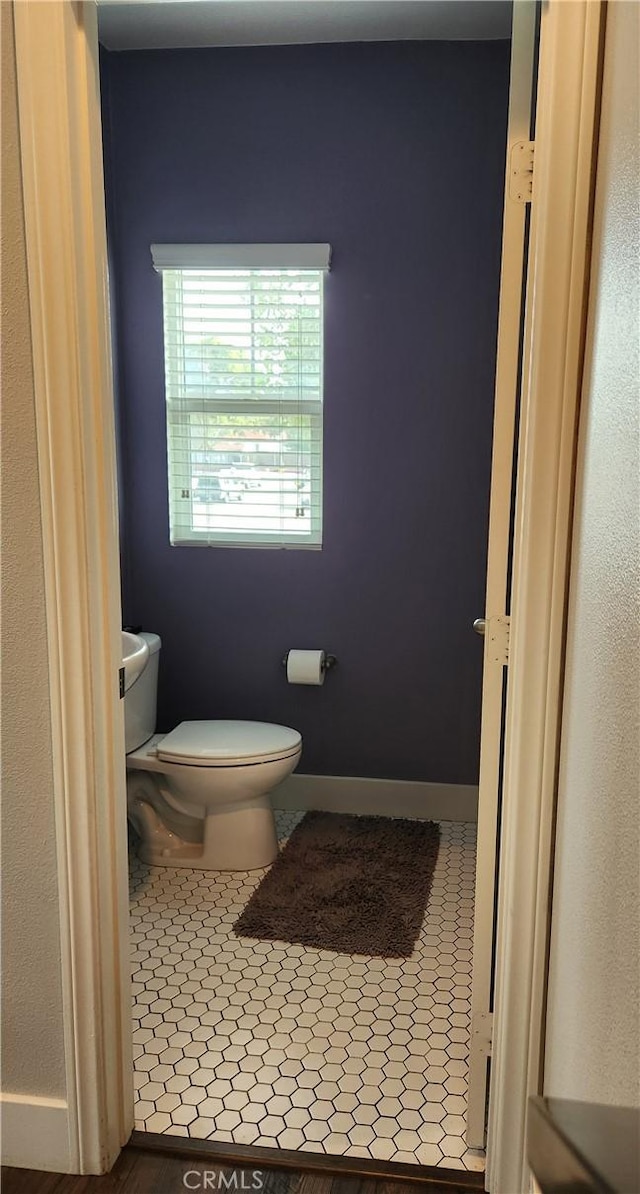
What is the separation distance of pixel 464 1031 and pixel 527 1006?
717mm

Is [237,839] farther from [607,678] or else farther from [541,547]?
[607,678]

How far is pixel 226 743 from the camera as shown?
3006 mm

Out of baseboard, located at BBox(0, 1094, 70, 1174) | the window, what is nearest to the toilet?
the window

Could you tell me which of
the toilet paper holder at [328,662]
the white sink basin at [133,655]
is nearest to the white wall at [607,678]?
the white sink basin at [133,655]

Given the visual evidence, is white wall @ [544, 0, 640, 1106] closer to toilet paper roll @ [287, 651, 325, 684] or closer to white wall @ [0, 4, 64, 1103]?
white wall @ [0, 4, 64, 1103]

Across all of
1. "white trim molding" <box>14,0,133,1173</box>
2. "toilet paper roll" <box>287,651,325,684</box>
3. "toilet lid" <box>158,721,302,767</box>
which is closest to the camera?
"white trim molding" <box>14,0,133,1173</box>

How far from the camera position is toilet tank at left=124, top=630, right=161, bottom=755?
3.02 m

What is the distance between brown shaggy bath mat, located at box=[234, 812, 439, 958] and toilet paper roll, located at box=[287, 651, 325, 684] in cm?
53

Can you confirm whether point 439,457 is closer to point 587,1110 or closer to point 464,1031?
point 464,1031

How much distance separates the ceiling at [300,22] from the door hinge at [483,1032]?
2655 mm

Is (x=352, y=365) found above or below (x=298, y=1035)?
above

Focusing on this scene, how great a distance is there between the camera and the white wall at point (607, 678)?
993 mm

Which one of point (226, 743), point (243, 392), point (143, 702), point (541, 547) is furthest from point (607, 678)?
point (243, 392)

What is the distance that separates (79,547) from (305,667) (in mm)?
1792
